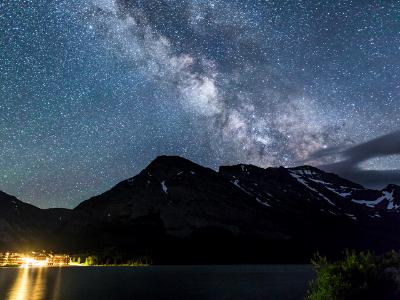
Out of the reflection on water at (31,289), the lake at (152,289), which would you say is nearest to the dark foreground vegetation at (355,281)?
the lake at (152,289)

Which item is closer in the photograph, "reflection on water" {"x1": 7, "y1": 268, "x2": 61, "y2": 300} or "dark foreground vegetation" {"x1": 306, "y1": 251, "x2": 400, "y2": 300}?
"dark foreground vegetation" {"x1": 306, "y1": 251, "x2": 400, "y2": 300}

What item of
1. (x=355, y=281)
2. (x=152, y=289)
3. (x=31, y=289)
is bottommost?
(x=152, y=289)

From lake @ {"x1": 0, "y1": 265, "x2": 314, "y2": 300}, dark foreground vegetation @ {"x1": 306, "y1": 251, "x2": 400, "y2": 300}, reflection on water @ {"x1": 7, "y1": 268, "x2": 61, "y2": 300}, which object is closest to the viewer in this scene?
dark foreground vegetation @ {"x1": 306, "y1": 251, "x2": 400, "y2": 300}

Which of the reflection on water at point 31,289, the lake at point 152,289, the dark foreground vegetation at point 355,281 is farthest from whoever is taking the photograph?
the lake at point 152,289

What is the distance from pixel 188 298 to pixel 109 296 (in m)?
14.0

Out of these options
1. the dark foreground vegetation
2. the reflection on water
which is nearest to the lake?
the reflection on water

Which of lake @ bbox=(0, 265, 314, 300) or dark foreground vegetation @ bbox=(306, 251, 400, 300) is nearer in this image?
dark foreground vegetation @ bbox=(306, 251, 400, 300)

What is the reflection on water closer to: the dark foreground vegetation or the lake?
the lake

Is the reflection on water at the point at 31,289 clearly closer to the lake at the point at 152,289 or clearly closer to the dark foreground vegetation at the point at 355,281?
the lake at the point at 152,289

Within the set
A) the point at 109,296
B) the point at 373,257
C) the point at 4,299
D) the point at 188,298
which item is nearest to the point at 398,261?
the point at 373,257

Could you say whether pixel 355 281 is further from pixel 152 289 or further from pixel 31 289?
pixel 31 289

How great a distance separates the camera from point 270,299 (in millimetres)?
64750

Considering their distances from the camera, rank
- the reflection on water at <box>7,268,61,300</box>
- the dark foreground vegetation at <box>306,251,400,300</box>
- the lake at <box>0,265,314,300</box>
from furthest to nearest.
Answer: the lake at <box>0,265,314,300</box> < the reflection on water at <box>7,268,61,300</box> < the dark foreground vegetation at <box>306,251,400,300</box>

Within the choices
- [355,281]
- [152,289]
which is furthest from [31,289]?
[355,281]
